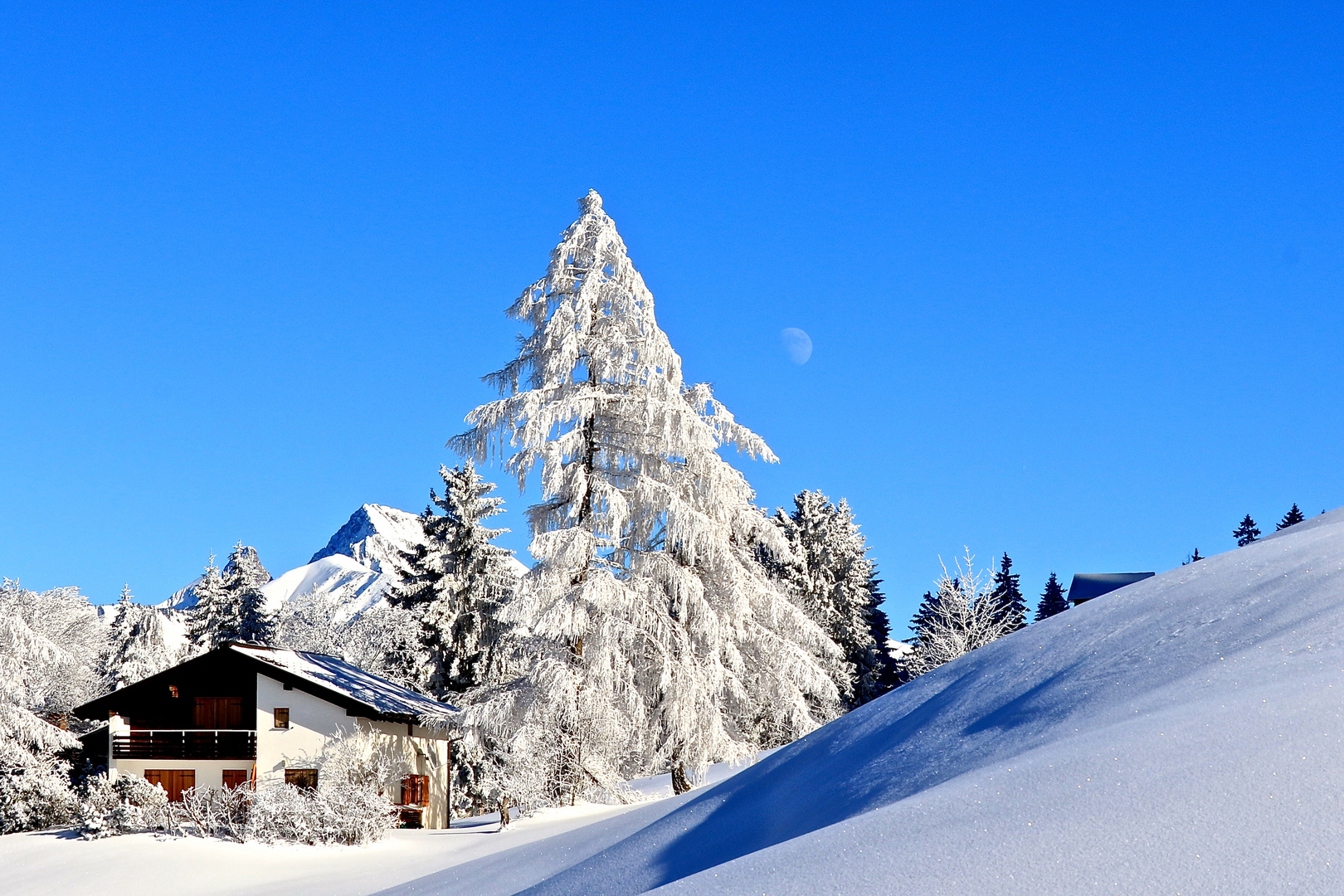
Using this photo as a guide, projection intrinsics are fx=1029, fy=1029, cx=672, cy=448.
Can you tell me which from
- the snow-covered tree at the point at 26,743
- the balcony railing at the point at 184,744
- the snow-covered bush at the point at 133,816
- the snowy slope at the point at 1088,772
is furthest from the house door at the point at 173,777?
the snowy slope at the point at 1088,772

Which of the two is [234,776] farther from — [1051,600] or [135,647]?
[1051,600]

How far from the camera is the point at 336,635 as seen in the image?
165 ft

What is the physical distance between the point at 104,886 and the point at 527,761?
687 centimetres

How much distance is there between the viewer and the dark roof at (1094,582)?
55500 mm

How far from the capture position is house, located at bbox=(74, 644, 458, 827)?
26.4 meters

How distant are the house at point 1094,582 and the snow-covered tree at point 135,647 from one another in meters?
43.7

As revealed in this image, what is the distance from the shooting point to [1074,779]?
190 inches

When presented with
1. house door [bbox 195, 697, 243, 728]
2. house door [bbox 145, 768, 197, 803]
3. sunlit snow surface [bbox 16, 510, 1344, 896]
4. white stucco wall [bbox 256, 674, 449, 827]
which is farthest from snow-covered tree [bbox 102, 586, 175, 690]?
sunlit snow surface [bbox 16, 510, 1344, 896]

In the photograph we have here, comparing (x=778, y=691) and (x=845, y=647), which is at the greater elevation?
(x=845, y=647)

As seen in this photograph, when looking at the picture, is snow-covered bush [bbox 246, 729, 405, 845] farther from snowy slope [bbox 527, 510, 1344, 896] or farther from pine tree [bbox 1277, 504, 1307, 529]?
pine tree [bbox 1277, 504, 1307, 529]

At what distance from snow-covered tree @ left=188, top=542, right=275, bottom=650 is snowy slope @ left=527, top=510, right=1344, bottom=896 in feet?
113

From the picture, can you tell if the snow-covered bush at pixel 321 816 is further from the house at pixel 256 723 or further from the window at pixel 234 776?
the window at pixel 234 776

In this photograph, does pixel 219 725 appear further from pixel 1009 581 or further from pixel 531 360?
pixel 1009 581

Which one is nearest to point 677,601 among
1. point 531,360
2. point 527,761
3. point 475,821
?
point 527,761
